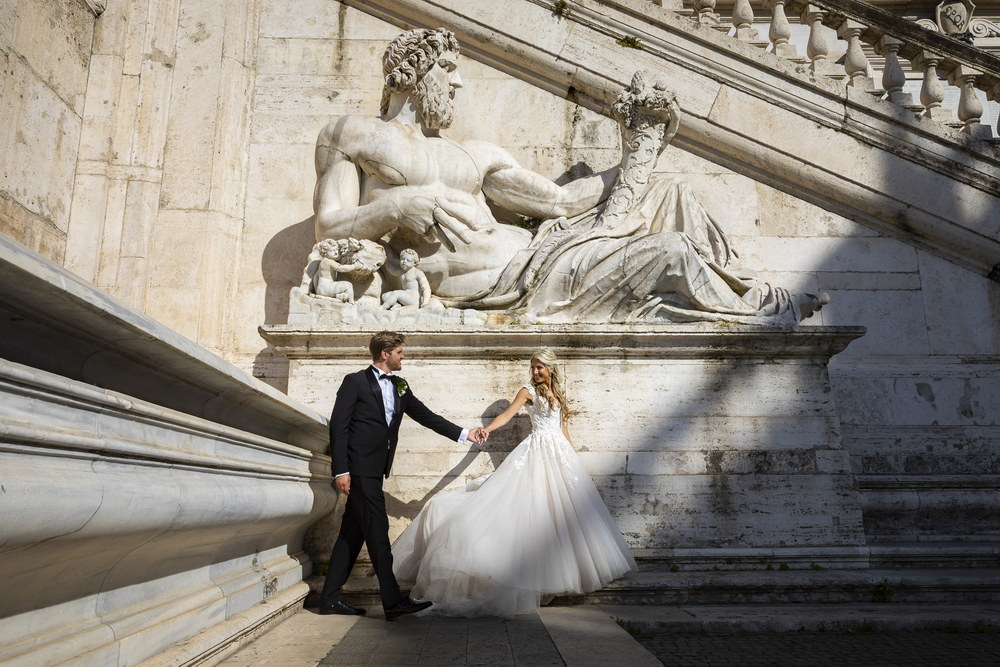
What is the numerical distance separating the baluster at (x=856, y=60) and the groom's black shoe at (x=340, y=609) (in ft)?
19.3

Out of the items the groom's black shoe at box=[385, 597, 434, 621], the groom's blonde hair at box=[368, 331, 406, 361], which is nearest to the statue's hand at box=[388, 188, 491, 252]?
the groom's blonde hair at box=[368, 331, 406, 361]

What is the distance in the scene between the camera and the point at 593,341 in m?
5.09

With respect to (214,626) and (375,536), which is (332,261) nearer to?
(375,536)

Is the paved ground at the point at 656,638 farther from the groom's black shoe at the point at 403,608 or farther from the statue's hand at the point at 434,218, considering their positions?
the statue's hand at the point at 434,218

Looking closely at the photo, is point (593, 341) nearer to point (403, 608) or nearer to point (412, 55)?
point (403, 608)

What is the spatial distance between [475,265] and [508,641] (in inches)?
120

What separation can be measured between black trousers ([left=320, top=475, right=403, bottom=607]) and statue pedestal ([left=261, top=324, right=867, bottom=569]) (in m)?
0.66

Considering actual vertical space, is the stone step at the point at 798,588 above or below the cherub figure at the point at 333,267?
below

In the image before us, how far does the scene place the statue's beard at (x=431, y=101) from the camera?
19.9ft

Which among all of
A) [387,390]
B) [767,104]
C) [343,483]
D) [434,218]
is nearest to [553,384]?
[387,390]

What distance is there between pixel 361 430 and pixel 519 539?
39.7 inches

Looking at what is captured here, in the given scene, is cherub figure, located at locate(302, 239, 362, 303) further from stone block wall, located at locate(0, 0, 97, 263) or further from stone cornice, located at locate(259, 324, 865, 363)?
stone block wall, located at locate(0, 0, 97, 263)

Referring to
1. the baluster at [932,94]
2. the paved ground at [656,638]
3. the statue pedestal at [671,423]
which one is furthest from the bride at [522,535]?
the baluster at [932,94]

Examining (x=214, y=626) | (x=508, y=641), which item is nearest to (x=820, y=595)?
(x=508, y=641)
